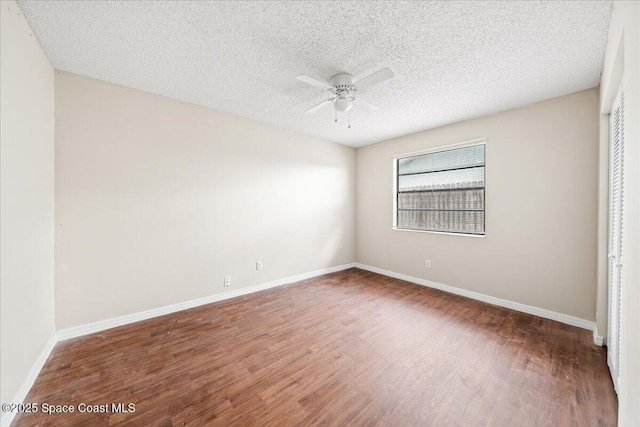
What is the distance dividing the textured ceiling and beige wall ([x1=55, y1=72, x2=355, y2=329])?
41 centimetres

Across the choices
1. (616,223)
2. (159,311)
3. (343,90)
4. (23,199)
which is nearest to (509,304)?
(616,223)

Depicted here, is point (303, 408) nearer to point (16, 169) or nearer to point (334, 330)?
point (334, 330)

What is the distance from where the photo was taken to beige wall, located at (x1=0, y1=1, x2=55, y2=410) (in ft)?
4.63

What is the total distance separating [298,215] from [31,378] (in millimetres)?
3170

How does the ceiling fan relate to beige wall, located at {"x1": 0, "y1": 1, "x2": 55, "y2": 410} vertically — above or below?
above

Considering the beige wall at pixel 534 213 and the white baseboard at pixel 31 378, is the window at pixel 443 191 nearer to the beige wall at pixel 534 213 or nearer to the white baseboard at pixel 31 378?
the beige wall at pixel 534 213

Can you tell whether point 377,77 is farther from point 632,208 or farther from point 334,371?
point 334,371

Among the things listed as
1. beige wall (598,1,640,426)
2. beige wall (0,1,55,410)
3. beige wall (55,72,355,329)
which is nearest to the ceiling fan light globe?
beige wall (55,72,355,329)

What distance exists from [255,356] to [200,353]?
19.3 inches

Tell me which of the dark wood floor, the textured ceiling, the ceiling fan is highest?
the textured ceiling

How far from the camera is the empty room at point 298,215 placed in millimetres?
1514

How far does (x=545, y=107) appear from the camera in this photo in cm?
277

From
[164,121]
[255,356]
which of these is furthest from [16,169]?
[255,356]

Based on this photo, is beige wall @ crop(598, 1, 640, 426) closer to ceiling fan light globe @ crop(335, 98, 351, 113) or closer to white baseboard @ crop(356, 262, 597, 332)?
ceiling fan light globe @ crop(335, 98, 351, 113)
